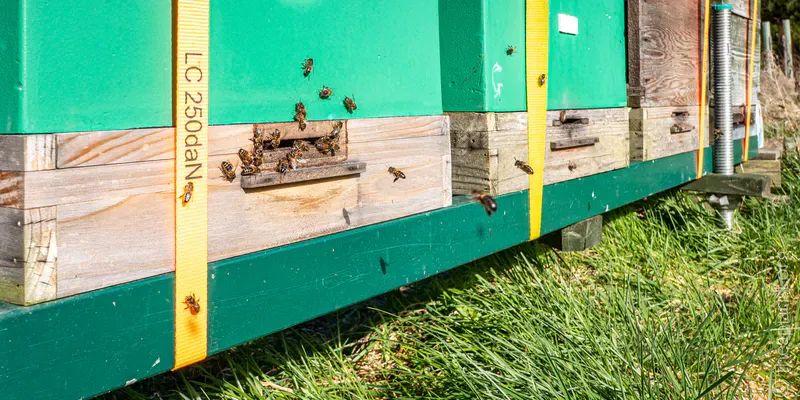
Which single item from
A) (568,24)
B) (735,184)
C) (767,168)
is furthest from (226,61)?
(767,168)

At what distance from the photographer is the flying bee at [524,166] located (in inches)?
101

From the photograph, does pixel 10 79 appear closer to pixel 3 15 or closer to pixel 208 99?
pixel 3 15

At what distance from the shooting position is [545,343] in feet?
8.16

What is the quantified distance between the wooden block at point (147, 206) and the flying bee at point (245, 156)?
0.06 feet

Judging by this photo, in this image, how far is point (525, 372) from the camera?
2486mm

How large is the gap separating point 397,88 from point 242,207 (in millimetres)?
658

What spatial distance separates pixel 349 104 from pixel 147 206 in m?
0.65

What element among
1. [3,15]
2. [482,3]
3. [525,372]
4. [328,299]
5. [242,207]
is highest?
[482,3]

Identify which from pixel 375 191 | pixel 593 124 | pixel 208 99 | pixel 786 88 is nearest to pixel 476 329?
pixel 593 124

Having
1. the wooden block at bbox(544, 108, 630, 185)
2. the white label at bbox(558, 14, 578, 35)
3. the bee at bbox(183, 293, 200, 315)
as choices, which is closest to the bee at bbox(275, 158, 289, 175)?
the bee at bbox(183, 293, 200, 315)

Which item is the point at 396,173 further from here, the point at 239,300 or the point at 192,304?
the point at 192,304

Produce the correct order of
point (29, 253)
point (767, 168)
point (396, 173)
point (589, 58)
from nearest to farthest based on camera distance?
1. point (29, 253)
2. point (396, 173)
3. point (589, 58)
4. point (767, 168)

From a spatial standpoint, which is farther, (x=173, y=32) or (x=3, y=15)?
(x=173, y=32)

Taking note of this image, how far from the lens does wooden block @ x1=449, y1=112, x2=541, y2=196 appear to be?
2422 millimetres
